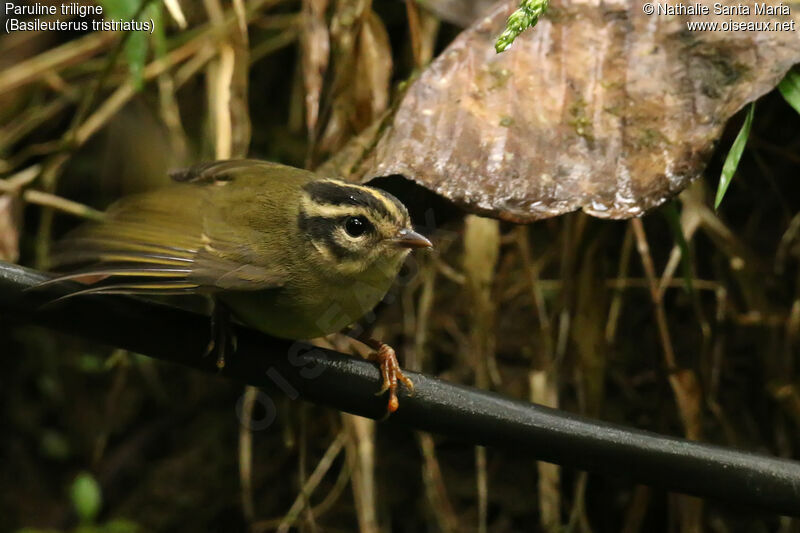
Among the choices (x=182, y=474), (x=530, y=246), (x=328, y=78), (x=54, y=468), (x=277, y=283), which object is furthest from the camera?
(x=54, y=468)

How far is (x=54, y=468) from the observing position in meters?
4.40

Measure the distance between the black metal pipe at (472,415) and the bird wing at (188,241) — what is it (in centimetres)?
10

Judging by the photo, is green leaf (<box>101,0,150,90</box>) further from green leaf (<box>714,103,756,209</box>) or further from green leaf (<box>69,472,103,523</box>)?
green leaf (<box>714,103,756,209</box>)

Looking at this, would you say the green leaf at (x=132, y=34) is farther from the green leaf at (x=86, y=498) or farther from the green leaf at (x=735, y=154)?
the green leaf at (x=735, y=154)

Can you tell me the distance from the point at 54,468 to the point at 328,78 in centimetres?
225

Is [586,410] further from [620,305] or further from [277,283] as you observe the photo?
[277,283]

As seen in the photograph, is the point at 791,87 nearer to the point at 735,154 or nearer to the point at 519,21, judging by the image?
the point at 735,154

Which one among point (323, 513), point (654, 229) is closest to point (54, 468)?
point (323, 513)

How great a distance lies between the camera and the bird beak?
234 centimetres

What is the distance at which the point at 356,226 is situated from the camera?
2363 mm

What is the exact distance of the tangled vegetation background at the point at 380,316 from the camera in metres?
3.16

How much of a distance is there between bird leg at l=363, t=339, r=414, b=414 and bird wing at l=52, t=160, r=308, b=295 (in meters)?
0.29

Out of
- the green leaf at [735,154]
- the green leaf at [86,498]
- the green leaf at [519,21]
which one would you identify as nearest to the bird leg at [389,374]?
the green leaf at [519,21]

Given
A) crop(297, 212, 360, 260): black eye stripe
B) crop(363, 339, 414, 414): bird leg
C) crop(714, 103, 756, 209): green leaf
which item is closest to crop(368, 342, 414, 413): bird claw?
crop(363, 339, 414, 414): bird leg
